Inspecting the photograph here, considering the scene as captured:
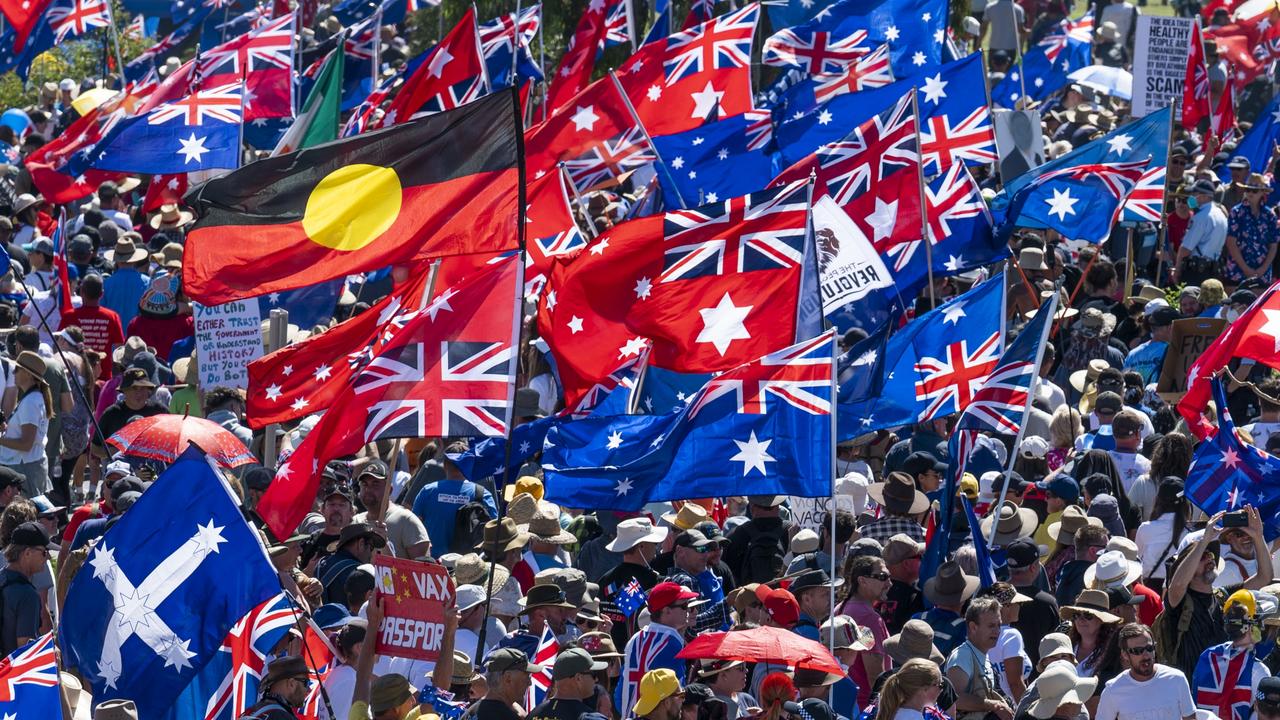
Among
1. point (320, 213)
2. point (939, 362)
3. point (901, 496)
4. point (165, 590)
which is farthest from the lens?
point (939, 362)

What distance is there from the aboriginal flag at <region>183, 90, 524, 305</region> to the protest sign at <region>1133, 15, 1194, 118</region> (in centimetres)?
1180

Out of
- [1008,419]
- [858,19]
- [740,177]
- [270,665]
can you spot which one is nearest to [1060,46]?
[858,19]

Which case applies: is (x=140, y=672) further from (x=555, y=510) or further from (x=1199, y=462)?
(x=1199, y=462)

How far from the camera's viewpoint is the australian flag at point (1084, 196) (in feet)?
56.6

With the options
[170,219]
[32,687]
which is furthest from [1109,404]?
[170,219]

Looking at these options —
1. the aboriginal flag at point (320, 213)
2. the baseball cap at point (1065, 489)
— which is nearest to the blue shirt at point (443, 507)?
the aboriginal flag at point (320, 213)

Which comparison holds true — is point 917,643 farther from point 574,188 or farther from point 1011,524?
point 574,188

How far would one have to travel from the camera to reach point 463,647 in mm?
11047

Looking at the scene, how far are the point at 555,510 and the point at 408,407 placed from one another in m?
1.67

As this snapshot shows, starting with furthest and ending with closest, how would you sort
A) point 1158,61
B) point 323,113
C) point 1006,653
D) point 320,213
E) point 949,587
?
point 1158,61
point 323,113
point 320,213
point 949,587
point 1006,653

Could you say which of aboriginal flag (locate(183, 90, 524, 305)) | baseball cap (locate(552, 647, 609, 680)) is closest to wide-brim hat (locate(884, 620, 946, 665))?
baseball cap (locate(552, 647, 609, 680))

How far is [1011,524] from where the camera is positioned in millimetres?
12766

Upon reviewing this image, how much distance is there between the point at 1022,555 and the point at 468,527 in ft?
11.0

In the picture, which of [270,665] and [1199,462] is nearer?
[270,665]
